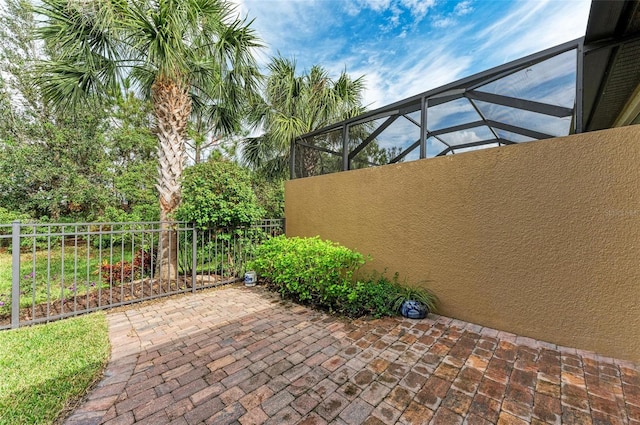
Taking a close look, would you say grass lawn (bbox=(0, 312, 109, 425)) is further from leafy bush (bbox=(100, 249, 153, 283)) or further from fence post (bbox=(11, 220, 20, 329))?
leafy bush (bbox=(100, 249, 153, 283))

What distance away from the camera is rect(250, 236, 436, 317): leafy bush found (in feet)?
12.9

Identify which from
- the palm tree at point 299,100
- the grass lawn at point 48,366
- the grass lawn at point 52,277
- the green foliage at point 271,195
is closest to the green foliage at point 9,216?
the grass lawn at point 52,277

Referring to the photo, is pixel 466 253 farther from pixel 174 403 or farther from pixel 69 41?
pixel 69 41

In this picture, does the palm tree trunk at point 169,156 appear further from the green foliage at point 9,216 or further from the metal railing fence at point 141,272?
the green foliage at point 9,216

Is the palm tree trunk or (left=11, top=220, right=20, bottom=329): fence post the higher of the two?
the palm tree trunk

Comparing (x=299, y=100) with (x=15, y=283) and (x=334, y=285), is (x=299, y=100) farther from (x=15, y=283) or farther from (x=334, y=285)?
(x=15, y=283)

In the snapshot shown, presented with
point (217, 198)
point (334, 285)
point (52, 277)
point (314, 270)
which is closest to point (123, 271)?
point (217, 198)

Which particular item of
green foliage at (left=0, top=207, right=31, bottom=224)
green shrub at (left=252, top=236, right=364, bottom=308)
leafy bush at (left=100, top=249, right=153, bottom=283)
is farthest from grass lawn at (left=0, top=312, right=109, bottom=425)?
green foliage at (left=0, top=207, right=31, bottom=224)

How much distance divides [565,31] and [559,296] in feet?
10.7

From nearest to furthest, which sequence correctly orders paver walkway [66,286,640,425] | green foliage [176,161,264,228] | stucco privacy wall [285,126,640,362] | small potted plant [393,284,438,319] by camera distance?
paver walkway [66,286,640,425], stucco privacy wall [285,126,640,362], small potted plant [393,284,438,319], green foliage [176,161,264,228]

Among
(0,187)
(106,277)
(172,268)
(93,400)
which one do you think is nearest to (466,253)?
(93,400)

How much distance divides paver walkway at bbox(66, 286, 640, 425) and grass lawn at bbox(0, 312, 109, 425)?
161 mm

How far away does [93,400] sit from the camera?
2.07 meters

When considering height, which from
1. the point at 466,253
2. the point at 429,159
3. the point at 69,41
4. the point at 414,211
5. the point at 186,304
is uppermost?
the point at 69,41
